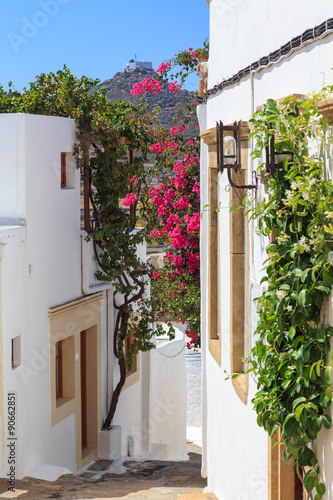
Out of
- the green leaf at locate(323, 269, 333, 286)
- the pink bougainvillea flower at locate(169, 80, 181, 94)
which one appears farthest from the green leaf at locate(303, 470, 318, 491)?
the pink bougainvillea flower at locate(169, 80, 181, 94)

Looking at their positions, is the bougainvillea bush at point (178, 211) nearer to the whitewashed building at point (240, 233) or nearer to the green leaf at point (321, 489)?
the whitewashed building at point (240, 233)

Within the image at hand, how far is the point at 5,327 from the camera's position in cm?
966

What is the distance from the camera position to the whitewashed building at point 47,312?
391 inches

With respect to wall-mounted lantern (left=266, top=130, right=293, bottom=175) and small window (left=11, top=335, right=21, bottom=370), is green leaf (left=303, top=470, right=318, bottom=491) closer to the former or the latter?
wall-mounted lantern (left=266, top=130, right=293, bottom=175)

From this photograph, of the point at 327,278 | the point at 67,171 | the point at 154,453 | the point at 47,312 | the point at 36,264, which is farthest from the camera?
the point at 154,453

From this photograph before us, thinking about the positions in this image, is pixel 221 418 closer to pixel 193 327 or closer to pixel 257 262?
pixel 257 262

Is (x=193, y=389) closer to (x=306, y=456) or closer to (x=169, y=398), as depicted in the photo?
(x=169, y=398)

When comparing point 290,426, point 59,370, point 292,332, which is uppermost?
point 292,332

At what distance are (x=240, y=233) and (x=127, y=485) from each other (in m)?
6.10

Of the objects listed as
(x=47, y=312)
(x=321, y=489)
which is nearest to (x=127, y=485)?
(x=47, y=312)

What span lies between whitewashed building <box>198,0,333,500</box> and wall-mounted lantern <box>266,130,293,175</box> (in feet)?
1.19

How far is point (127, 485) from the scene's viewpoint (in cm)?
1075

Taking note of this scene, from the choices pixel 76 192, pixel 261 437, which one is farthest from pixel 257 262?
Answer: pixel 76 192

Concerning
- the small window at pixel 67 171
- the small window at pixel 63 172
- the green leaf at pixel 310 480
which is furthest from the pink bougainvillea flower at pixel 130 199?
the green leaf at pixel 310 480
